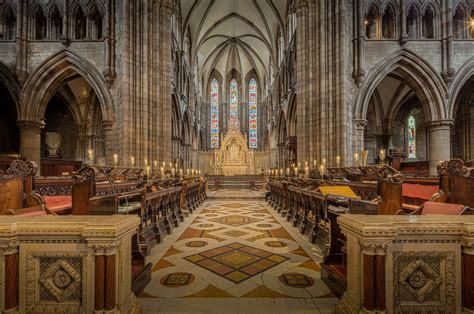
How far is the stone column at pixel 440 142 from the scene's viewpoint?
1326cm

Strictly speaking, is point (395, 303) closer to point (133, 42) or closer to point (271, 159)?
point (133, 42)

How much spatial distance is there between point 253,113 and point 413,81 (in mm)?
24932

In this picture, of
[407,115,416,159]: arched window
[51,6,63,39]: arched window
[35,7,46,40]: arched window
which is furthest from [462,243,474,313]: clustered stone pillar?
[407,115,416,159]: arched window

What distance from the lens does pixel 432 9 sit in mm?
13875

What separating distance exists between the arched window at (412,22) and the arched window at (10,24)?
72.6 ft

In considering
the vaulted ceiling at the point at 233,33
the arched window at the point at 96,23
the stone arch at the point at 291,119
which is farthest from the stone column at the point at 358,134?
the arched window at the point at 96,23

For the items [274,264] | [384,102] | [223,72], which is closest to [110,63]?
[274,264]

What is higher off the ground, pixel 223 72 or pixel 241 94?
pixel 223 72

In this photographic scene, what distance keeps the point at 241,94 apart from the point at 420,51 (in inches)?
1036

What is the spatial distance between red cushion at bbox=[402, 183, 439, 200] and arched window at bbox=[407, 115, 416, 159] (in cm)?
1564

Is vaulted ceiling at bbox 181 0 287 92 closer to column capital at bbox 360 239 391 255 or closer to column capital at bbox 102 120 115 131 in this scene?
column capital at bbox 102 120 115 131

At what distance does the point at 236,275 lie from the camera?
3674mm

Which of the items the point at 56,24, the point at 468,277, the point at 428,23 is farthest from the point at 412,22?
the point at 56,24

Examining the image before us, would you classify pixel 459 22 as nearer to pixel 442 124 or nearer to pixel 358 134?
pixel 442 124
